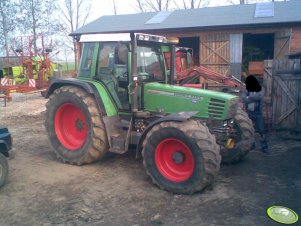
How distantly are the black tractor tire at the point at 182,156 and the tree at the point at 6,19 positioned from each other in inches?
1175

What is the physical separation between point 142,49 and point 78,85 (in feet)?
4.54

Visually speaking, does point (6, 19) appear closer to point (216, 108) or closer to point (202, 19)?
point (202, 19)

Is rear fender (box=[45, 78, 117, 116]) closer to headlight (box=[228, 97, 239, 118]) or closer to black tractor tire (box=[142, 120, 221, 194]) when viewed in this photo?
black tractor tire (box=[142, 120, 221, 194])

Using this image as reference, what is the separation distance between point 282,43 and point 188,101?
10959 millimetres

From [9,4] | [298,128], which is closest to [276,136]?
[298,128]

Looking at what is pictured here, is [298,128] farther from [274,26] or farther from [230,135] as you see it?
[274,26]

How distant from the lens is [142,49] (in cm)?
605

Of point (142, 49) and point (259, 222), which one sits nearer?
point (259, 222)

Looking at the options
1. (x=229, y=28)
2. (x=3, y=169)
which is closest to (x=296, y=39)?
(x=229, y=28)

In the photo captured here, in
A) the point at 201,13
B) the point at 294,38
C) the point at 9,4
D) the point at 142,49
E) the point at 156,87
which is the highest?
the point at 9,4

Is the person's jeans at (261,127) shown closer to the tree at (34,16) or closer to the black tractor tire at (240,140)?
the black tractor tire at (240,140)

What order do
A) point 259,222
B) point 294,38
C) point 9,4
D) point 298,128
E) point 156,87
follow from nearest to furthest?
1. point 259,222
2. point 156,87
3. point 298,128
4. point 294,38
5. point 9,4

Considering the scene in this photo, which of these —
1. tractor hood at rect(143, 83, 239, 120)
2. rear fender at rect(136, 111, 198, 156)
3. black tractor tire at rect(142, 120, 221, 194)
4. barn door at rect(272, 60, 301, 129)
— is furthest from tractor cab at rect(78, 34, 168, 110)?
barn door at rect(272, 60, 301, 129)

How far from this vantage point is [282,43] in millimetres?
14758
